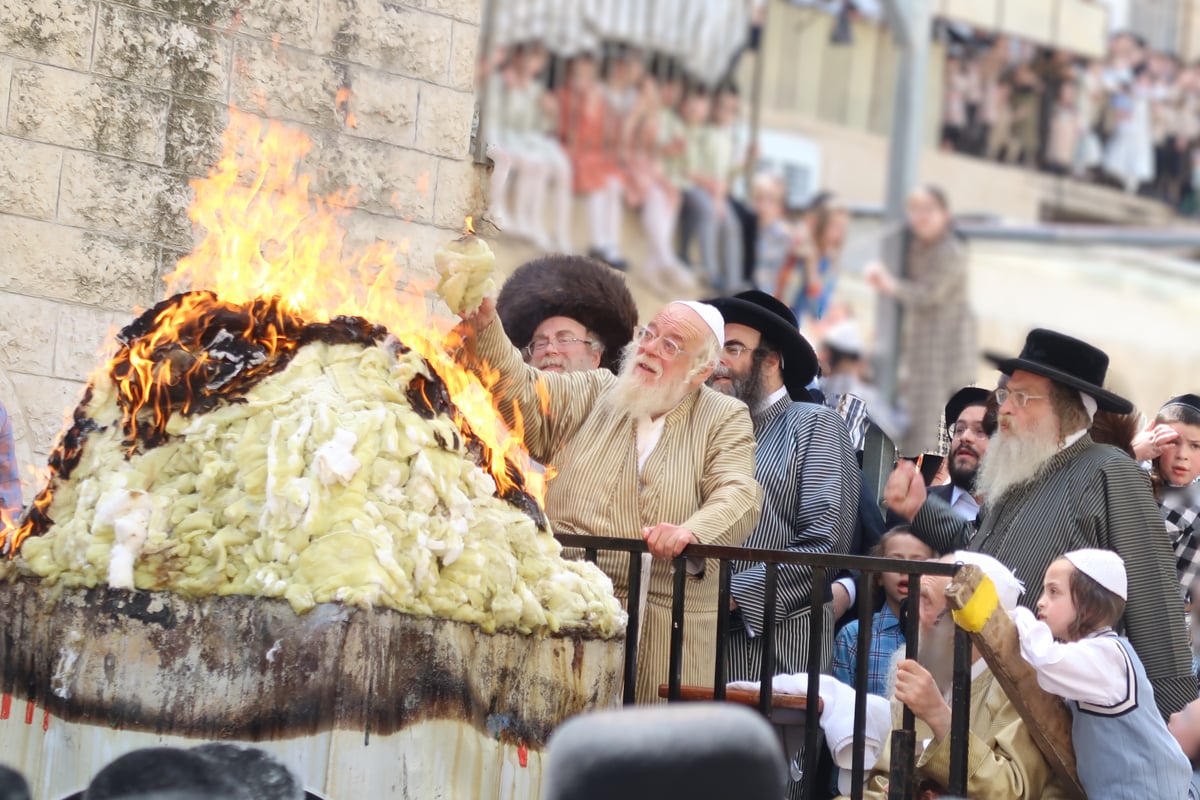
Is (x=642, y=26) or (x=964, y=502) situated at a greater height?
(x=642, y=26)

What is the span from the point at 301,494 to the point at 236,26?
3.66 m

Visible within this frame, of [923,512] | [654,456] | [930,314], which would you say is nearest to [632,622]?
[654,456]

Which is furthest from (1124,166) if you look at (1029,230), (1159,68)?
(1029,230)

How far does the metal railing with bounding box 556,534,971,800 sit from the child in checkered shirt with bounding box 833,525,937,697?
645mm

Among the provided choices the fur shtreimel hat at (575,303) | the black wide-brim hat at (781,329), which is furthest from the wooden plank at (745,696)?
the fur shtreimel hat at (575,303)

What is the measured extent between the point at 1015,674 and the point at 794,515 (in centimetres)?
123

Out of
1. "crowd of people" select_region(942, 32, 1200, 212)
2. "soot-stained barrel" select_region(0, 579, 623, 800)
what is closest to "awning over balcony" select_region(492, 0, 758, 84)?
"crowd of people" select_region(942, 32, 1200, 212)

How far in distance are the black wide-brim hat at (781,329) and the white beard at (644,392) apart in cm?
82

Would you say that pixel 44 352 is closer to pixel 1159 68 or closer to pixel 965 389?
pixel 965 389

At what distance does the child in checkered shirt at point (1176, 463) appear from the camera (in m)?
6.91

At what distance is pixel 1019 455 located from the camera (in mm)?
6137

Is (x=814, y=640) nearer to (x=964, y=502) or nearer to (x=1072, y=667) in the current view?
(x=1072, y=667)

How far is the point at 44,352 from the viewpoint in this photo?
729cm

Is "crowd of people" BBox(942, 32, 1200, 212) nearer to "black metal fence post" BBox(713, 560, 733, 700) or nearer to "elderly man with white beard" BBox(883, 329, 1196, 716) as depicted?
"elderly man with white beard" BBox(883, 329, 1196, 716)
